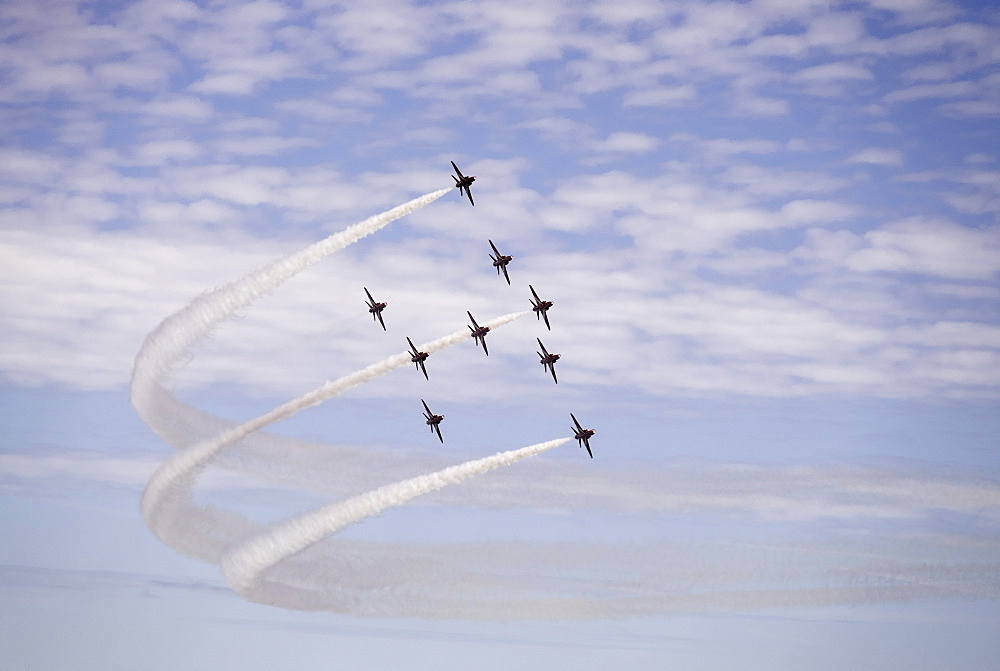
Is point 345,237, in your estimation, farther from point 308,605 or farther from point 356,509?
point 308,605

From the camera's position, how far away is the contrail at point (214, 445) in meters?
94.8

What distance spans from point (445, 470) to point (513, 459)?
602cm

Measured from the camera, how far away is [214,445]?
94.9m

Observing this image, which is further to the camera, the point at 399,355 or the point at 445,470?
the point at 399,355

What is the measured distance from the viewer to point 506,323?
99.8 m

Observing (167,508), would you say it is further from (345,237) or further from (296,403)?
(345,237)

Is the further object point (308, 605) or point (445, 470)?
point (308, 605)

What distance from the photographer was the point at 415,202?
9219cm

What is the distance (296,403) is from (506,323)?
20426 millimetres

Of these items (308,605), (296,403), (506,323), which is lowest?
(308,605)

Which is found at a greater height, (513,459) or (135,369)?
(135,369)

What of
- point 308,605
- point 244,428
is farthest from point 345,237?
point 308,605

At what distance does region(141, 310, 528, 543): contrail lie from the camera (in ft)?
311

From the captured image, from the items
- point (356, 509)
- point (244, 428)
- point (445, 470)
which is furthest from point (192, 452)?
point (445, 470)
